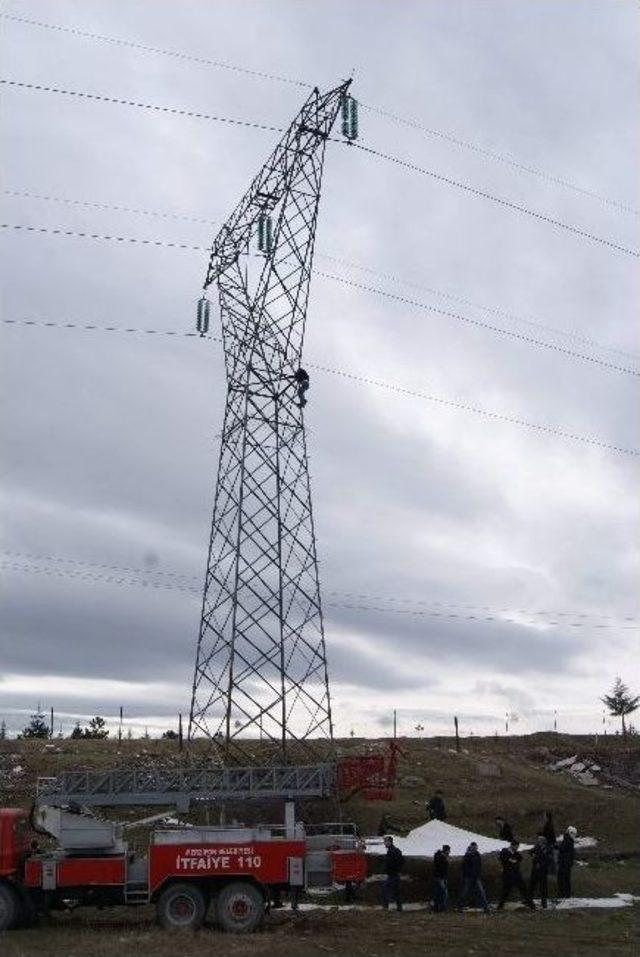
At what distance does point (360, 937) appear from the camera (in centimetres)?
1894

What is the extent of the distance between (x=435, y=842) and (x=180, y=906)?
8172mm

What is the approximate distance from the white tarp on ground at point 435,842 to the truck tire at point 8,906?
29.7 ft

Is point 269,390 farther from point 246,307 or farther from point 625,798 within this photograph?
point 625,798

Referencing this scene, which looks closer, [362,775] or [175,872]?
[175,872]

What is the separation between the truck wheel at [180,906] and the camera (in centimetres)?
2028

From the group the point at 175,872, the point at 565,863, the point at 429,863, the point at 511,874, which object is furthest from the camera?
the point at 429,863

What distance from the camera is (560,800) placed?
4147cm

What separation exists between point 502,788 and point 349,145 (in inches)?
990

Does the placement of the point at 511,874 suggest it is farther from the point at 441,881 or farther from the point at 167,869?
the point at 167,869

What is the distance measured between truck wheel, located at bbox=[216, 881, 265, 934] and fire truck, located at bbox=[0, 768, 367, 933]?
0.02m

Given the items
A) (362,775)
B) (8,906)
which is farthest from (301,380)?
(8,906)

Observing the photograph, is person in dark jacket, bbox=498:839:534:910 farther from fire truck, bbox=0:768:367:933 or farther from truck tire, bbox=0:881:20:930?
truck tire, bbox=0:881:20:930

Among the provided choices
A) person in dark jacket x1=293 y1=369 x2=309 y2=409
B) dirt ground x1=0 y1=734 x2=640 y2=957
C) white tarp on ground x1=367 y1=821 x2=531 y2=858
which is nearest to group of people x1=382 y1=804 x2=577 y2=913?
dirt ground x1=0 y1=734 x2=640 y2=957

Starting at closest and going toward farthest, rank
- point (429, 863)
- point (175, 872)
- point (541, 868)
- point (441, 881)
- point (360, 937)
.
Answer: point (360, 937) < point (175, 872) < point (441, 881) < point (541, 868) < point (429, 863)
